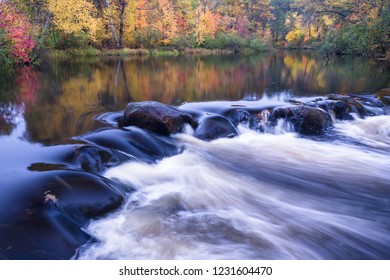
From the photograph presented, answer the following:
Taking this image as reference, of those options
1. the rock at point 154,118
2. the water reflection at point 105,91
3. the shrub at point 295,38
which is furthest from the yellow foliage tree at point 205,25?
the rock at point 154,118

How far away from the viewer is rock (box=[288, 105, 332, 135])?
7.68 meters

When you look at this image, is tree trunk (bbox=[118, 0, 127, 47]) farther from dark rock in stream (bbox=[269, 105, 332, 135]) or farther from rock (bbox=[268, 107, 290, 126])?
dark rock in stream (bbox=[269, 105, 332, 135])

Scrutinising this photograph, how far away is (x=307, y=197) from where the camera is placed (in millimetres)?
4832

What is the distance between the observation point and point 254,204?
4602mm

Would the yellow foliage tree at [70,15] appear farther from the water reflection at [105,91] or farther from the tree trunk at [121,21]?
the water reflection at [105,91]

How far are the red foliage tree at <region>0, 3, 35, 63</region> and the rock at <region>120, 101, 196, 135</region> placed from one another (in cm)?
1177

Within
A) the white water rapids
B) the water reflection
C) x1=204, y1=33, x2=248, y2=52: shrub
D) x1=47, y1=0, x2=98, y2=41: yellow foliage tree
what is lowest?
the white water rapids

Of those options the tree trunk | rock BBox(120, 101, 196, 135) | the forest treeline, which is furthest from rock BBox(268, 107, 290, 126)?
the tree trunk

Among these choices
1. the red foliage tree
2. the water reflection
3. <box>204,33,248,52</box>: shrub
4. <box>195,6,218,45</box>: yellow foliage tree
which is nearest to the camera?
the water reflection

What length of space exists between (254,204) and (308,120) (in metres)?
3.97

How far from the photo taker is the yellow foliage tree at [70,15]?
24056 mm

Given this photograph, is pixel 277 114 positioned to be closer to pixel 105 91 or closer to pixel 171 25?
pixel 105 91

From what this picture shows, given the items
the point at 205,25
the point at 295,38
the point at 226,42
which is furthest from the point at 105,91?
the point at 295,38

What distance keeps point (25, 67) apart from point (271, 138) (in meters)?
17.0
